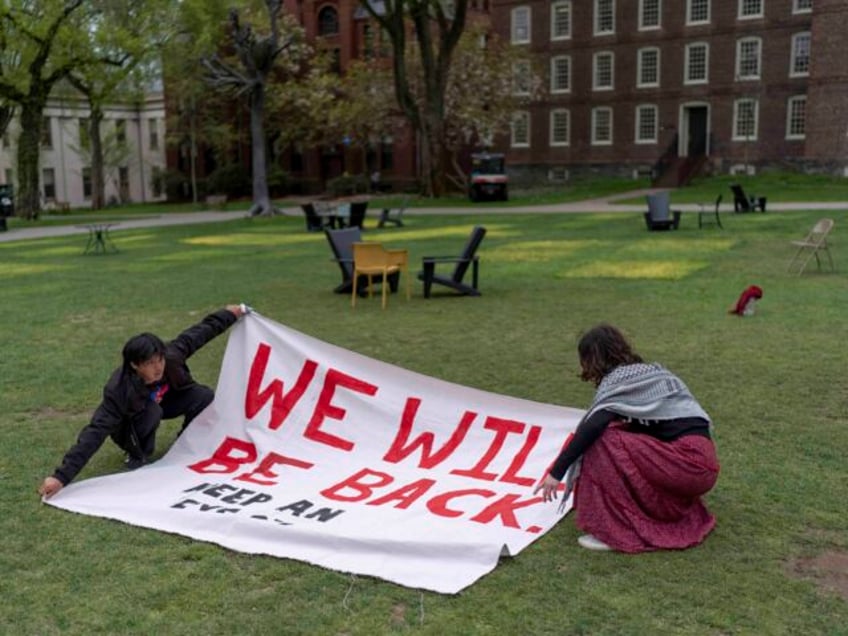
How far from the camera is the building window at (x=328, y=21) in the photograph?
204ft

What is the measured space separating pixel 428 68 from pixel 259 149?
395 inches

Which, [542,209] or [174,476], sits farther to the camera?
[542,209]

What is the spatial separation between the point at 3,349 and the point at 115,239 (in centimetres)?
1842

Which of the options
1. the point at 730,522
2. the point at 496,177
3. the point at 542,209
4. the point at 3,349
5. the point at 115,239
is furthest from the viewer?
the point at 496,177

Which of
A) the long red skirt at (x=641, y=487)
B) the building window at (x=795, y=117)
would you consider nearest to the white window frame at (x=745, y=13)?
the building window at (x=795, y=117)

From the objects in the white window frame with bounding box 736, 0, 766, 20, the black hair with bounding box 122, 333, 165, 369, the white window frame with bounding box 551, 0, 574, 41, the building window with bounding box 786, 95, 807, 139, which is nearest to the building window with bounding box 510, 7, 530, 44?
the white window frame with bounding box 551, 0, 574, 41

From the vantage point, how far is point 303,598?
4.32 m

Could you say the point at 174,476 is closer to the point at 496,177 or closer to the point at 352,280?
the point at 352,280

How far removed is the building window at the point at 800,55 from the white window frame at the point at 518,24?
52.7ft

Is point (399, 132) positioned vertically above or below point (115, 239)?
above

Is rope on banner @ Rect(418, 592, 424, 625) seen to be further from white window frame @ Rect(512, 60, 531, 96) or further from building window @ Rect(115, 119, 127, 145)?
building window @ Rect(115, 119, 127, 145)

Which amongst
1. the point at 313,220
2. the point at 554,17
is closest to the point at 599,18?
the point at 554,17

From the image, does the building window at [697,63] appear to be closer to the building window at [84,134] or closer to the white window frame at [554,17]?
the white window frame at [554,17]

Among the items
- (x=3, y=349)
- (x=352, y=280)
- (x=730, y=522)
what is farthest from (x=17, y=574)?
(x=352, y=280)
